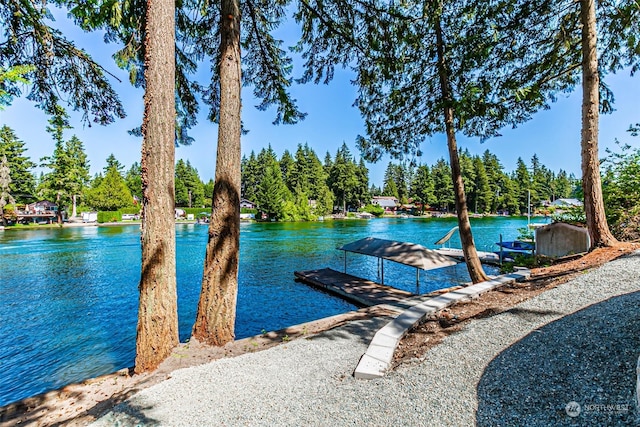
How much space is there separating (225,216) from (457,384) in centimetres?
372

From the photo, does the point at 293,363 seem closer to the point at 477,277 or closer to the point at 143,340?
the point at 143,340

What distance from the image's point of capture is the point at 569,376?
90.0 inches

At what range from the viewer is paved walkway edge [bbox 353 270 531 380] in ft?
10.5

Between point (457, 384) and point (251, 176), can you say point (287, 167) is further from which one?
point (457, 384)

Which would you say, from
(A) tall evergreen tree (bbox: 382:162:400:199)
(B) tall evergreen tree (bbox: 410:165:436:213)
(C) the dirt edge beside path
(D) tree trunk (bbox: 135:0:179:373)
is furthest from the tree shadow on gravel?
(A) tall evergreen tree (bbox: 382:162:400:199)

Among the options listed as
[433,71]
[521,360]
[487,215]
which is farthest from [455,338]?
[487,215]

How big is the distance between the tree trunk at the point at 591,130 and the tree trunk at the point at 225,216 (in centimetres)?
808

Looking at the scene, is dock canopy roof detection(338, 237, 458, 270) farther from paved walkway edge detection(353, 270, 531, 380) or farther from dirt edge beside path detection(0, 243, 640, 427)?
dirt edge beside path detection(0, 243, 640, 427)

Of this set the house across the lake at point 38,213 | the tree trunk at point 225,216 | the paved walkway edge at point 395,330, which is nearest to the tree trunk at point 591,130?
the paved walkway edge at point 395,330

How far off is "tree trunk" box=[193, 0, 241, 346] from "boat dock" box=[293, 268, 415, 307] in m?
5.09

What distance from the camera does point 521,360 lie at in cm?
273

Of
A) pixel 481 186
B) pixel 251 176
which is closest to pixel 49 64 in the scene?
pixel 251 176

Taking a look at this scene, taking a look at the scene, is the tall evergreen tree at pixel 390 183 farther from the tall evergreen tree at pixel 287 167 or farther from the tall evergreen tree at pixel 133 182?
the tall evergreen tree at pixel 133 182

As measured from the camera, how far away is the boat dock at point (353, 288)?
939cm
